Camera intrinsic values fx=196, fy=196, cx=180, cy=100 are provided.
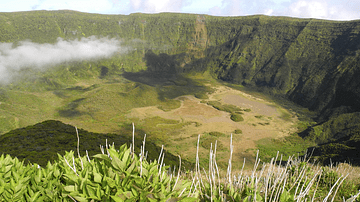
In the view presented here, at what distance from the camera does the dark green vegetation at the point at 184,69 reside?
158 feet

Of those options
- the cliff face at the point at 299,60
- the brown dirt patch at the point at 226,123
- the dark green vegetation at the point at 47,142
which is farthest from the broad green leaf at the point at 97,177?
the cliff face at the point at 299,60

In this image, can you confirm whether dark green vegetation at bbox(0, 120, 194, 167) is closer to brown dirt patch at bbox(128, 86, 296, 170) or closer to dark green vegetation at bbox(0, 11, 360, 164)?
brown dirt patch at bbox(128, 86, 296, 170)

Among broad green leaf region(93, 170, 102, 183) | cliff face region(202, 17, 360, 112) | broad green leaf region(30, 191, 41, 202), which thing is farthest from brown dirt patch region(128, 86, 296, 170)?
broad green leaf region(93, 170, 102, 183)

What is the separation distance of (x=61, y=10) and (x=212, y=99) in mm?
124960

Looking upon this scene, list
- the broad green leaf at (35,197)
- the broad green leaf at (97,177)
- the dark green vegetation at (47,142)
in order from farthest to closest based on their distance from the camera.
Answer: the dark green vegetation at (47,142) → the broad green leaf at (35,197) → the broad green leaf at (97,177)

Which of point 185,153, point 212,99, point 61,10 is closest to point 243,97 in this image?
point 212,99

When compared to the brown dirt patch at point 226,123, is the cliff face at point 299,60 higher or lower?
higher

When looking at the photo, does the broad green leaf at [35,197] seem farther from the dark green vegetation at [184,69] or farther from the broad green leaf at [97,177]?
the dark green vegetation at [184,69]

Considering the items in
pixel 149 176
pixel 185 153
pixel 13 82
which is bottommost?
pixel 185 153

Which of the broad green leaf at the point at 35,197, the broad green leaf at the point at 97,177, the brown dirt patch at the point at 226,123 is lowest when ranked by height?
the brown dirt patch at the point at 226,123

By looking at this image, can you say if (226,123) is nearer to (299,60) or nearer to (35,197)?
(35,197)

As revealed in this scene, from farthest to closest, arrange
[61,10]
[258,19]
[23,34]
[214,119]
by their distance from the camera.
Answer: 1. [61,10]
2. [258,19]
3. [23,34]
4. [214,119]

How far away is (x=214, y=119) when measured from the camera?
5016 cm

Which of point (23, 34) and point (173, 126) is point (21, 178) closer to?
point (173, 126)
